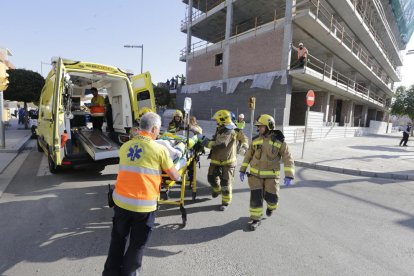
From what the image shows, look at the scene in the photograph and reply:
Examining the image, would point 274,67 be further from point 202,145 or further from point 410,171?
point 202,145

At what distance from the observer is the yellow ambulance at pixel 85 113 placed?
5.05 meters

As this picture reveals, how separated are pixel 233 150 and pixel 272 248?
183 centimetres

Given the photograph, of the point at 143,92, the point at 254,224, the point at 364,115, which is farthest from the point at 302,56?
the point at 364,115

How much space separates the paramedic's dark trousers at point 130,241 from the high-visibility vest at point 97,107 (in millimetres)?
6359

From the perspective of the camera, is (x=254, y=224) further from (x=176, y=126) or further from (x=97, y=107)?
(x=97, y=107)

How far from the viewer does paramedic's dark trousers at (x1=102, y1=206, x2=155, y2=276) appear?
215 cm

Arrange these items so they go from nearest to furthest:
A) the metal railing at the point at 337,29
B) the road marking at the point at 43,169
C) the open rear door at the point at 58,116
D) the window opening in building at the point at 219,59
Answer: the open rear door at the point at 58,116, the road marking at the point at 43,169, the metal railing at the point at 337,29, the window opening in building at the point at 219,59

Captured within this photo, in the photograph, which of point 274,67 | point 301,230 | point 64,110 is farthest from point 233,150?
point 274,67

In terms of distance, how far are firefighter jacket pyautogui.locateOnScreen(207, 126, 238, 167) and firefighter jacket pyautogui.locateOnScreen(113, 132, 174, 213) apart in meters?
2.07

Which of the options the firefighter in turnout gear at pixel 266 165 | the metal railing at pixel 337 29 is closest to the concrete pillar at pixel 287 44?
the metal railing at pixel 337 29

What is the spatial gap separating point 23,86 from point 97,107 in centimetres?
1312

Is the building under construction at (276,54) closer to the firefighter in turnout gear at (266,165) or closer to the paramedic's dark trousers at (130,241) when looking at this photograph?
the firefighter in turnout gear at (266,165)

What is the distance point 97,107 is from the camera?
783 cm

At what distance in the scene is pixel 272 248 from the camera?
3025 millimetres
